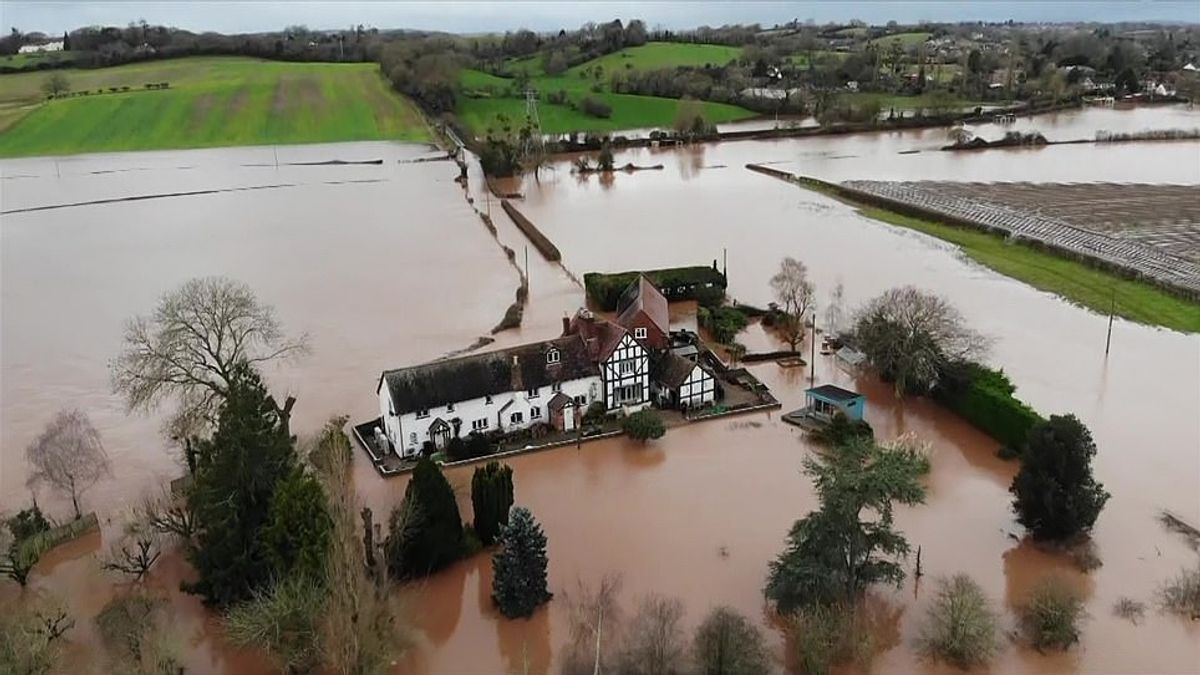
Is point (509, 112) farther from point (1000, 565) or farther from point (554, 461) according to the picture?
point (1000, 565)

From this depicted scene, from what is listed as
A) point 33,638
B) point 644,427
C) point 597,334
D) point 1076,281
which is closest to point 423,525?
point 33,638

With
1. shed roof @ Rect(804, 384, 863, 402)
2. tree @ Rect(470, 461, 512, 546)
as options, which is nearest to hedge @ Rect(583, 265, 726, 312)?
shed roof @ Rect(804, 384, 863, 402)

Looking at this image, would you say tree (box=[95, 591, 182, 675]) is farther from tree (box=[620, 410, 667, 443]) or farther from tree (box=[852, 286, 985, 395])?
tree (box=[852, 286, 985, 395])

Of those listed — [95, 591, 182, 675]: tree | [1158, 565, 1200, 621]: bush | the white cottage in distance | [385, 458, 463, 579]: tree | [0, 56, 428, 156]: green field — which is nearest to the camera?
[95, 591, 182, 675]: tree

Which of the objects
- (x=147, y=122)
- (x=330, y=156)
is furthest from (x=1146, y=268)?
(x=147, y=122)

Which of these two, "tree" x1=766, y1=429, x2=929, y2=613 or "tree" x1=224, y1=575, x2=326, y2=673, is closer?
"tree" x1=224, y1=575, x2=326, y2=673

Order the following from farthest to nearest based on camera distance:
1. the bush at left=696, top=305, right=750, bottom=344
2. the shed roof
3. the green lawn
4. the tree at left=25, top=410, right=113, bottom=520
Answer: the green lawn, the bush at left=696, top=305, right=750, bottom=344, the shed roof, the tree at left=25, top=410, right=113, bottom=520

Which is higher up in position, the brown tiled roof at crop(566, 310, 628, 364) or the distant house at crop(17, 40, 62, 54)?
the distant house at crop(17, 40, 62, 54)

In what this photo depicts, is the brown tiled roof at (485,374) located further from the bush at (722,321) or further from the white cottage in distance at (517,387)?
the bush at (722,321)
